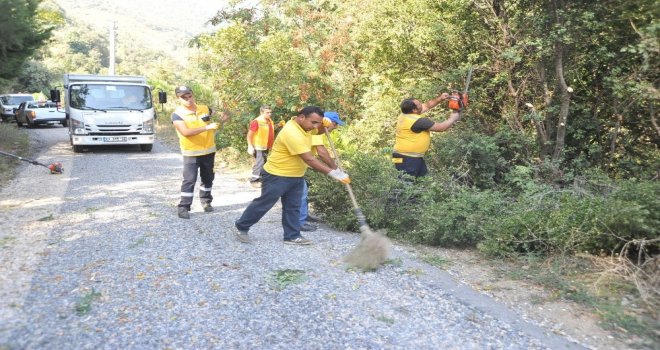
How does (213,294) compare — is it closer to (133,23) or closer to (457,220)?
(457,220)

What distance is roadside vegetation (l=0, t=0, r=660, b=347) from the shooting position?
4.50m

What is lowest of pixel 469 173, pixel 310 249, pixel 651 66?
pixel 310 249

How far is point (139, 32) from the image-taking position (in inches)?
5797

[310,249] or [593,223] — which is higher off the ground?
[593,223]

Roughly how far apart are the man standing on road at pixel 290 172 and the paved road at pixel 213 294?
264 millimetres

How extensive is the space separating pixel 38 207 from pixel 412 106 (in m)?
5.76

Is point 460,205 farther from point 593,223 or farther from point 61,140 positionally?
point 61,140

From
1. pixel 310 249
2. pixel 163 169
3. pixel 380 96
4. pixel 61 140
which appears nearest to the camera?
pixel 310 249

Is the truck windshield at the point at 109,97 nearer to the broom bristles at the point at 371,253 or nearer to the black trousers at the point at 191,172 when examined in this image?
the black trousers at the point at 191,172

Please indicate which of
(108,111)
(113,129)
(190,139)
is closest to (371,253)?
(190,139)

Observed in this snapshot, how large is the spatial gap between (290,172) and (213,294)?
1.78 m

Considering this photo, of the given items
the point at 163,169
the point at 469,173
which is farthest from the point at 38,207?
the point at 469,173

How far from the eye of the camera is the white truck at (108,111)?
1346 centimetres

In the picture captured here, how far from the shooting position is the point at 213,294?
4.09m
